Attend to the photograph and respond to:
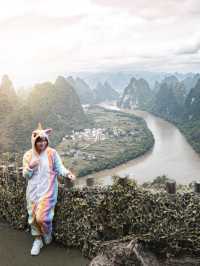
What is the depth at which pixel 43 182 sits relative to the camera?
306 centimetres

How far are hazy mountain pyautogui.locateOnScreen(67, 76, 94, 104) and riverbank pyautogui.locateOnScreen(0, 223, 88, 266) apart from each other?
91049 millimetres

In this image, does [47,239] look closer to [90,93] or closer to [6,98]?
[6,98]

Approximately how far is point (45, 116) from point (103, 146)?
8.20m

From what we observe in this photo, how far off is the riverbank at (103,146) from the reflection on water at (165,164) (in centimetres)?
92

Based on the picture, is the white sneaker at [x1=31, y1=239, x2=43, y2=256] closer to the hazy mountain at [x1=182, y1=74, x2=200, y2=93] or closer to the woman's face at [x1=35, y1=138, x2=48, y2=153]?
the woman's face at [x1=35, y1=138, x2=48, y2=153]

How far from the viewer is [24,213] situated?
3562 mm

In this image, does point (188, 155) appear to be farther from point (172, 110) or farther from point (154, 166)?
point (172, 110)

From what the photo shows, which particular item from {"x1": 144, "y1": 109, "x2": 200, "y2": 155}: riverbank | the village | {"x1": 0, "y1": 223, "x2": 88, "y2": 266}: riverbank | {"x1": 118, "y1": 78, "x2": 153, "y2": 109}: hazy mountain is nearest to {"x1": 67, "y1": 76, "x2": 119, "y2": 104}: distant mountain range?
{"x1": 118, "y1": 78, "x2": 153, "y2": 109}: hazy mountain

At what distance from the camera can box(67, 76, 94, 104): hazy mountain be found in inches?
3740

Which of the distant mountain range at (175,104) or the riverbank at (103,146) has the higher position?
the distant mountain range at (175,104)

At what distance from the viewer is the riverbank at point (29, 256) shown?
307 centimetres

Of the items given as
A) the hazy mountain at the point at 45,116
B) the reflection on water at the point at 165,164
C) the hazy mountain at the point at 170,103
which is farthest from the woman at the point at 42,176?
the hazy mountain at the point at 170,103

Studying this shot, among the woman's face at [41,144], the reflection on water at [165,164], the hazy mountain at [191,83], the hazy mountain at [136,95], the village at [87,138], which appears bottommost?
the reflection on water at [165,164]

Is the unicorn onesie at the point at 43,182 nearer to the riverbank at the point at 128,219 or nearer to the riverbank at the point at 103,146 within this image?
the riverbank at the point at 128,219
